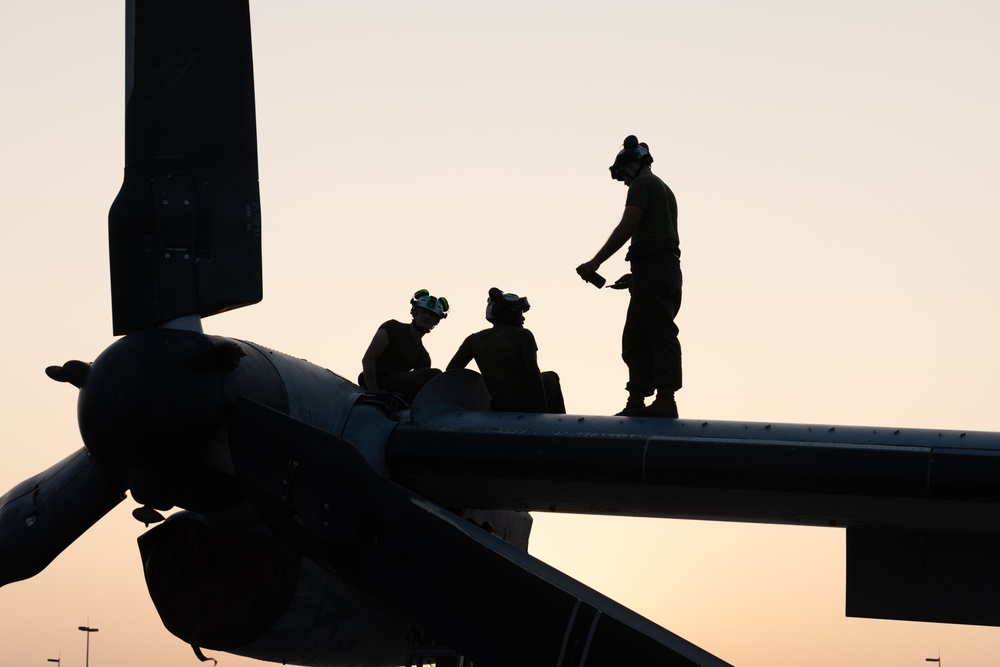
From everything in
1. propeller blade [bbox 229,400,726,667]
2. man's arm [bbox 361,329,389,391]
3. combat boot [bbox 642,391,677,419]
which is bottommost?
propeller blade [bbox 229,400,726,667]

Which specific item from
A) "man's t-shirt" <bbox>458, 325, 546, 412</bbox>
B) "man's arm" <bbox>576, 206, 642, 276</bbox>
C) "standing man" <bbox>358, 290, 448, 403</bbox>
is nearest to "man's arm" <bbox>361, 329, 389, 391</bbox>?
"standing man" <bbox>358, 290, 448, 403</bbox>

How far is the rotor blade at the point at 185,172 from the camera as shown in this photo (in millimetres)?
12547

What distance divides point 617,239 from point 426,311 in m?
2.70

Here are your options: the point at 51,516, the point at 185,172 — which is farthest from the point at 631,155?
the point at 51,516

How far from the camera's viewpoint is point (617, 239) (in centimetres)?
1395

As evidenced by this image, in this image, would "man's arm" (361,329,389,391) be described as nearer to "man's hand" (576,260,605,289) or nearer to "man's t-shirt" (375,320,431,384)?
"man's t-shirt" (375,320,431,384)

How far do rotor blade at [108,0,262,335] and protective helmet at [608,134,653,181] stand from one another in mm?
3313

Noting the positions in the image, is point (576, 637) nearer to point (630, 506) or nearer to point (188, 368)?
point (630, 506)

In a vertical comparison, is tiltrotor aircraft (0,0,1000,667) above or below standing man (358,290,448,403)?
below

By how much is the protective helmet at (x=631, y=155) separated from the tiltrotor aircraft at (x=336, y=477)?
2.37 m

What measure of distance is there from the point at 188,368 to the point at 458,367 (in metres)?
3.12

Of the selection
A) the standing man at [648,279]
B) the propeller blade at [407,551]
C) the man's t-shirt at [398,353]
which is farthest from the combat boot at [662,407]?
the man's t-shirt at [398,353]

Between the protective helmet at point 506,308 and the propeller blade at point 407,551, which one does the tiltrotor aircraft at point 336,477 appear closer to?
the propeller blade at point 407,551

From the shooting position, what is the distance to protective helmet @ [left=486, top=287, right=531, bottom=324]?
14.4 metres
